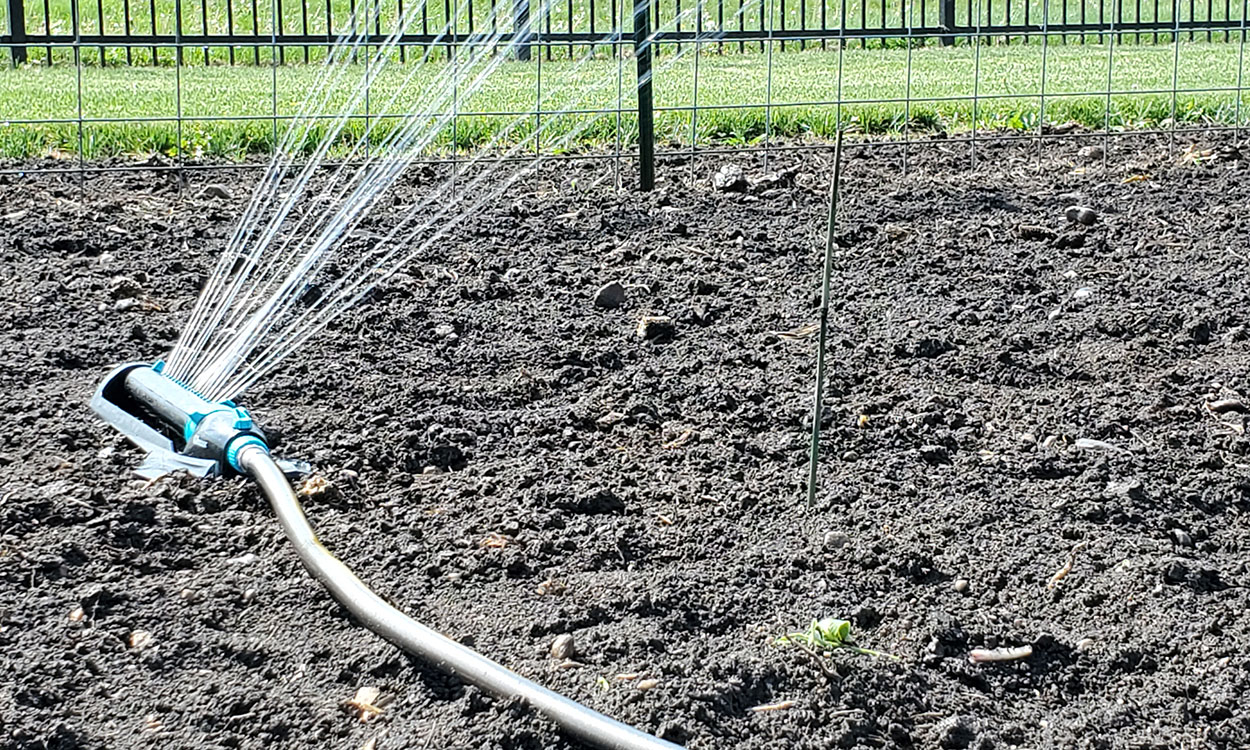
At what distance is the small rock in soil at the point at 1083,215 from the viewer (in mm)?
5547

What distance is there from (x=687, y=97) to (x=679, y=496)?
6.80m

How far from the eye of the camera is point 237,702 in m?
2.37

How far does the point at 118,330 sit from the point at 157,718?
2.22 metres

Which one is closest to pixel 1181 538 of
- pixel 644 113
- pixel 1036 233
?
pixel 1036 233

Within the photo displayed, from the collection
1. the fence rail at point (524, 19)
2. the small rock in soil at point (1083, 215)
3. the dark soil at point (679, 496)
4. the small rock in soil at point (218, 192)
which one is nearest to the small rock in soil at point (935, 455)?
the dark soil at point (679, 496)

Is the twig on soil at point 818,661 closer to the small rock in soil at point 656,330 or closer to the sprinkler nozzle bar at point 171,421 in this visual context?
the sprinkler nozzle bar at point 171,421

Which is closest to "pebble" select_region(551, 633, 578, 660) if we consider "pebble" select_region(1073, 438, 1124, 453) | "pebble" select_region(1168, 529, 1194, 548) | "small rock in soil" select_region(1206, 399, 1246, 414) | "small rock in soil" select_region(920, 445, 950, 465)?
"small rock in soil" select_region(920, 445, 950, 465)

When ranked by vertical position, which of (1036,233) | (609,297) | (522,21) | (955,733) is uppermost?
(522,21)

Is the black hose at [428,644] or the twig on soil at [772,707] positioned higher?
the black hose at [428,644]

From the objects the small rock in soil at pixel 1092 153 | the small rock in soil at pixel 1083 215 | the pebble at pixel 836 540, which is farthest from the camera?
the small rock in soil at pixel 1092 153

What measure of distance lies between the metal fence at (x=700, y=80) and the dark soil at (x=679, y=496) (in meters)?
0.83

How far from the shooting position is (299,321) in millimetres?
4426

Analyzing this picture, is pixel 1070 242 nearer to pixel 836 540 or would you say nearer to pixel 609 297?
pixel 609 297

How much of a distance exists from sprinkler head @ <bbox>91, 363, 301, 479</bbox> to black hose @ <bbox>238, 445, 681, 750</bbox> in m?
0.25
